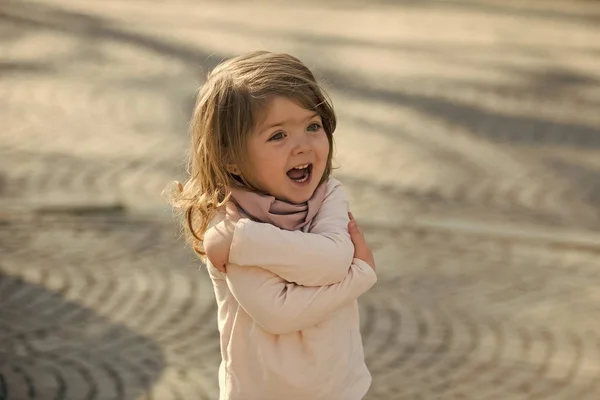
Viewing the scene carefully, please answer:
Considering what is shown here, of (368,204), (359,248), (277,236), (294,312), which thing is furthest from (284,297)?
(368,204)

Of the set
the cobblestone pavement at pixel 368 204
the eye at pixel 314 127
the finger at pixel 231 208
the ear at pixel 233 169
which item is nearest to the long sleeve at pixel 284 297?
the finger at pixel 231 208

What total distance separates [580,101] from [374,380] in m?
6.10

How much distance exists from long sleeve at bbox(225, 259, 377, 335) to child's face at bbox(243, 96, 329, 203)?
236 millimetres

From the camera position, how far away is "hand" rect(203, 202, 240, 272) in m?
3.22

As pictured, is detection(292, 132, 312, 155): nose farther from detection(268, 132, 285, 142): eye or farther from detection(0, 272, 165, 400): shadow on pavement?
detection(0, 272, 165, 400): shadow on pavement

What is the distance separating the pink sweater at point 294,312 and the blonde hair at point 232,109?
11 centimetres

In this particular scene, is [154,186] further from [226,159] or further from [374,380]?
[226,159]

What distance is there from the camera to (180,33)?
Answer: 13789 millimetres

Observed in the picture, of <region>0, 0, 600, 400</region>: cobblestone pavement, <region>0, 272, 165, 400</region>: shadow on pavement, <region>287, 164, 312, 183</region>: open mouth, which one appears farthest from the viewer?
<region>0, 0, 600, 400</region>: cobblestone pavement

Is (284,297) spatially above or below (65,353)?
above

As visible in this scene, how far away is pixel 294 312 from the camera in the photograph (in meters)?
3.17

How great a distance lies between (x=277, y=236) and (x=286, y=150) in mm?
229

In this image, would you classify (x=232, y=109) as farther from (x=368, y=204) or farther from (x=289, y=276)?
(x=368, y=204)

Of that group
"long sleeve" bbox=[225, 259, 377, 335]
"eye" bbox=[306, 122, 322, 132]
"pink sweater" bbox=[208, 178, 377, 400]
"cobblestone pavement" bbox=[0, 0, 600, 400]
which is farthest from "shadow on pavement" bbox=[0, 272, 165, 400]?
"eye" bbox=[306, 122, 322, 132]
